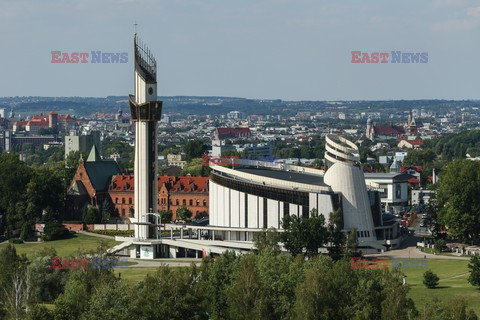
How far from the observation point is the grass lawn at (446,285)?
4082 inches

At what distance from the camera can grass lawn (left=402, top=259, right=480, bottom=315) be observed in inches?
4082

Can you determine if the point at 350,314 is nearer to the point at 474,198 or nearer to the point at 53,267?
the point at 53,267

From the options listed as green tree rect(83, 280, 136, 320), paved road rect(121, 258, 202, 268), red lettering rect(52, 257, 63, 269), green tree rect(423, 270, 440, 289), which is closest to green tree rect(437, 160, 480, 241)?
paved road rect(121, 258, 202, 268)

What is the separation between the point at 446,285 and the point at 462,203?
3491 cm

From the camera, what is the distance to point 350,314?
85.6 meters

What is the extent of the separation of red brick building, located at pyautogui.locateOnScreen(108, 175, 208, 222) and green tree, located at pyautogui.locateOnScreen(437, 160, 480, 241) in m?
41.0

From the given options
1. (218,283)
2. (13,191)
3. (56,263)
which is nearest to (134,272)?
(56,263)

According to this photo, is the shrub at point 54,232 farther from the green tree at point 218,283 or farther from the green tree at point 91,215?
the green tree at point 218,283

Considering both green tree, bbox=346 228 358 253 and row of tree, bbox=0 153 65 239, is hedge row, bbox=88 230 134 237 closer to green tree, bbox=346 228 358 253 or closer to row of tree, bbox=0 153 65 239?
row of tree, bbox=0 153 65 239

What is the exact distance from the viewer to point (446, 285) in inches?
4469

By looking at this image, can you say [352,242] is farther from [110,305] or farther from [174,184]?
[174,184]

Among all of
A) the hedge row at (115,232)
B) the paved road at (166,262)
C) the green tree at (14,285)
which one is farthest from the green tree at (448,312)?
the hedge row at (115,232)

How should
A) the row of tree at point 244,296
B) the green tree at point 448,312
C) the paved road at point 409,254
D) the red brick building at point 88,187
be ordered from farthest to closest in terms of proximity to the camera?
the red brick building at point 88,187 → the paved road at point 409,254 → the row of tree at point 244,296 → the green tree at point 448,312

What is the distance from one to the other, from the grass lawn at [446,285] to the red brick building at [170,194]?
2133 inches
